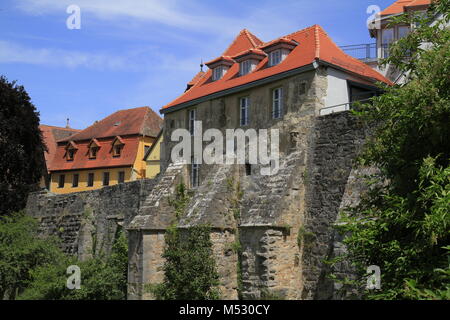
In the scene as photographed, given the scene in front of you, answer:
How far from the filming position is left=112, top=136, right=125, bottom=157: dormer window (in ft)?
139

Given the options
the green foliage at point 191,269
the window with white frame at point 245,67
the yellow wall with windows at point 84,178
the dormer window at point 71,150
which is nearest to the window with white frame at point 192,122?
the window with white frame at point 245,67

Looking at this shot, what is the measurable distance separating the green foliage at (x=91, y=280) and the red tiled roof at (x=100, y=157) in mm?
18255

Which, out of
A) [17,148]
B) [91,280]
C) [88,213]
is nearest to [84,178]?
[17,148]

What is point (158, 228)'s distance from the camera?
21.0m

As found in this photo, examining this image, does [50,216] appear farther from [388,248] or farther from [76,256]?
Answer: [388,248]

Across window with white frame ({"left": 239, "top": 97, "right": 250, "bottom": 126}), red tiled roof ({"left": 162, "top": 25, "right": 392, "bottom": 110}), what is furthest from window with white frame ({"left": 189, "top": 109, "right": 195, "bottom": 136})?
window with white frame ({"left": 239, "top": 97, "right": 250, "bottom": 126})

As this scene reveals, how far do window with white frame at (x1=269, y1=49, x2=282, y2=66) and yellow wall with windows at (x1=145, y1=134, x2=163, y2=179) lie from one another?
1887cm

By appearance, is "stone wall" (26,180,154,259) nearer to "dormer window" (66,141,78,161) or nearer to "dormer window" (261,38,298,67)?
"dormer window" (261,38,298,67)

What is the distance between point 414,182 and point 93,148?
36.3 meters

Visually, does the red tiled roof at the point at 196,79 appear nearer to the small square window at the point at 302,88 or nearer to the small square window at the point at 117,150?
the small square window at the point at 302,88

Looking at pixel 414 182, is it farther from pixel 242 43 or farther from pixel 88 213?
pixel 88 213

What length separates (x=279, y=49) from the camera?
829 inches

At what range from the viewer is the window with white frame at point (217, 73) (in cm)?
2410

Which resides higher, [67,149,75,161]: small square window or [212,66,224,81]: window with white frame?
[212,66,224,81]: window with white frame
